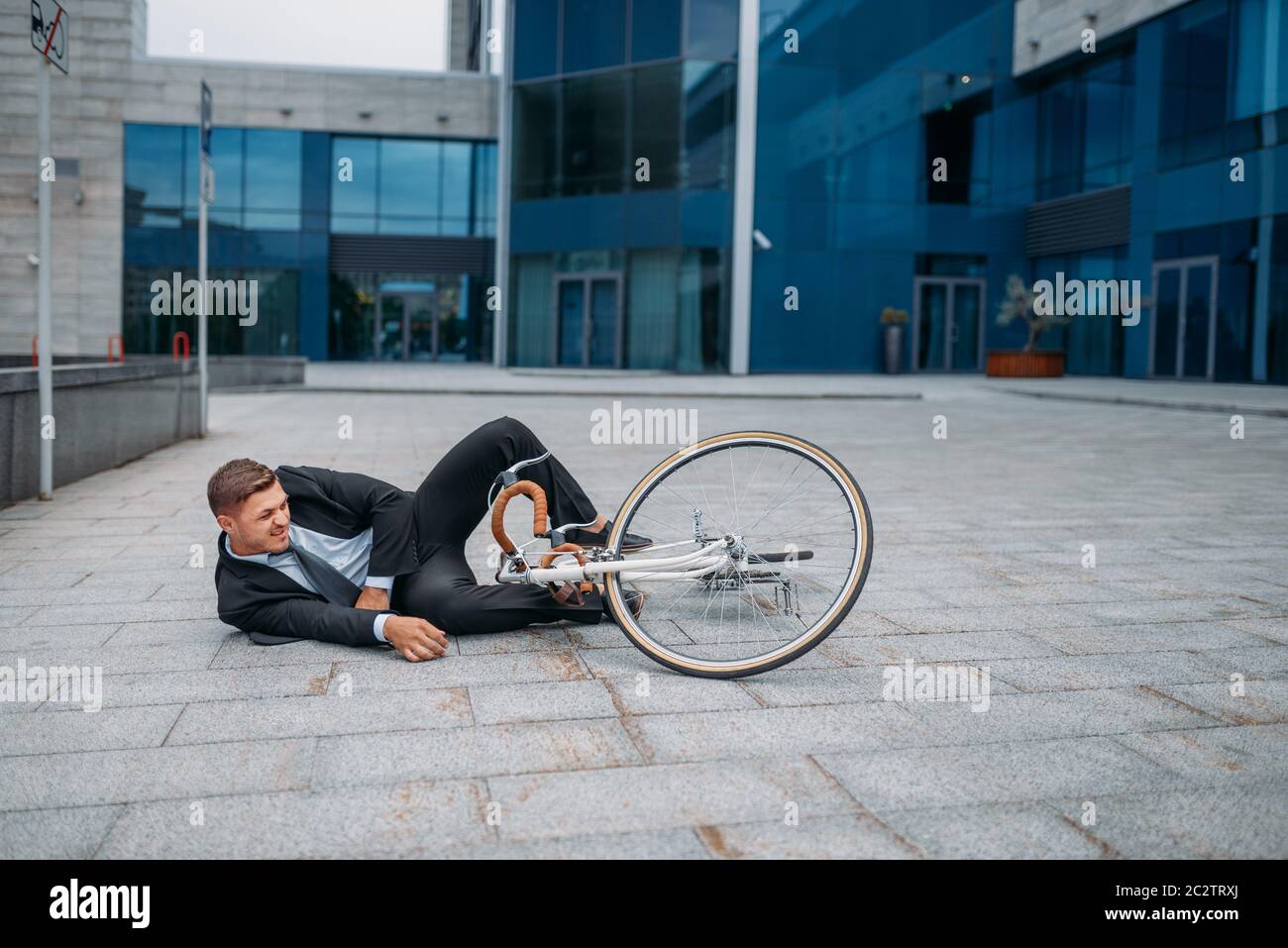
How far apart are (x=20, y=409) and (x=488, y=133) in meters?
34.8

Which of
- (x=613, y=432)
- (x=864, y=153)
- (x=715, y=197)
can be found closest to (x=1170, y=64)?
(x=864, y=153)

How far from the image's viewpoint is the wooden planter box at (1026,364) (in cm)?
3062

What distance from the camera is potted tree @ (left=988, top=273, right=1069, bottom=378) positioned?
30656 mm

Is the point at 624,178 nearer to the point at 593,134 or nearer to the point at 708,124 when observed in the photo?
the point at 593,134

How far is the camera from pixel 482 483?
14.7 feet

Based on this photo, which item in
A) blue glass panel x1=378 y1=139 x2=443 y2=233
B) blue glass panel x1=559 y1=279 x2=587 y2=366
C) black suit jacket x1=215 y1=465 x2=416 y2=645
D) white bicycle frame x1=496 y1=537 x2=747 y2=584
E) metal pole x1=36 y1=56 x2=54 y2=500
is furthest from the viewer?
blue glass panel x1=378 y1=139 x2=443 y2=233

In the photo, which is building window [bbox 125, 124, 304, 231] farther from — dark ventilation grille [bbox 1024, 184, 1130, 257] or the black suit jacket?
the black suit jacket

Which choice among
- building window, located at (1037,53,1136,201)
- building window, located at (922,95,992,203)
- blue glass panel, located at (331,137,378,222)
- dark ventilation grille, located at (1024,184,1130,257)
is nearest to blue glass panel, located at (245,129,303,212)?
blue glass panel, located at (331,137,378,222)

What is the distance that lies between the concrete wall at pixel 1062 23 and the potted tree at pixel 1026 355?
236 inches

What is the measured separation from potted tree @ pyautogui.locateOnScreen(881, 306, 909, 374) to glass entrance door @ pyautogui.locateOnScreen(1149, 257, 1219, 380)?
623 centimetres

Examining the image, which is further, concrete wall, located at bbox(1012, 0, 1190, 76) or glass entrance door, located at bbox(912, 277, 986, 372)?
glass entrance door, located at bbox(912, 277, 986, 372)

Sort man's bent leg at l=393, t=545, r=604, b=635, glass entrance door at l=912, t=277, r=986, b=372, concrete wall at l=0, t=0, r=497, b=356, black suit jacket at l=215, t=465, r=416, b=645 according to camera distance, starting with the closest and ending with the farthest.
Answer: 1. black suit jacket at l=215, t=465, r=416, b=645
2. man's bent leg at l=393, t=545, r=604, b=635
3. glass entrance door at l=912, t=277, r=986, b=372
4. concrete wall at l=0, t=0, r=497, b=356

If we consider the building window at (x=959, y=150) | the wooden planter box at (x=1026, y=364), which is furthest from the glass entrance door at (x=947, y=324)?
the wooden planter box at (x=1026, y=364)

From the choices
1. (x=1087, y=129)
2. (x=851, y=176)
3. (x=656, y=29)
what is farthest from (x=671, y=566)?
(x=1087, y=129)
